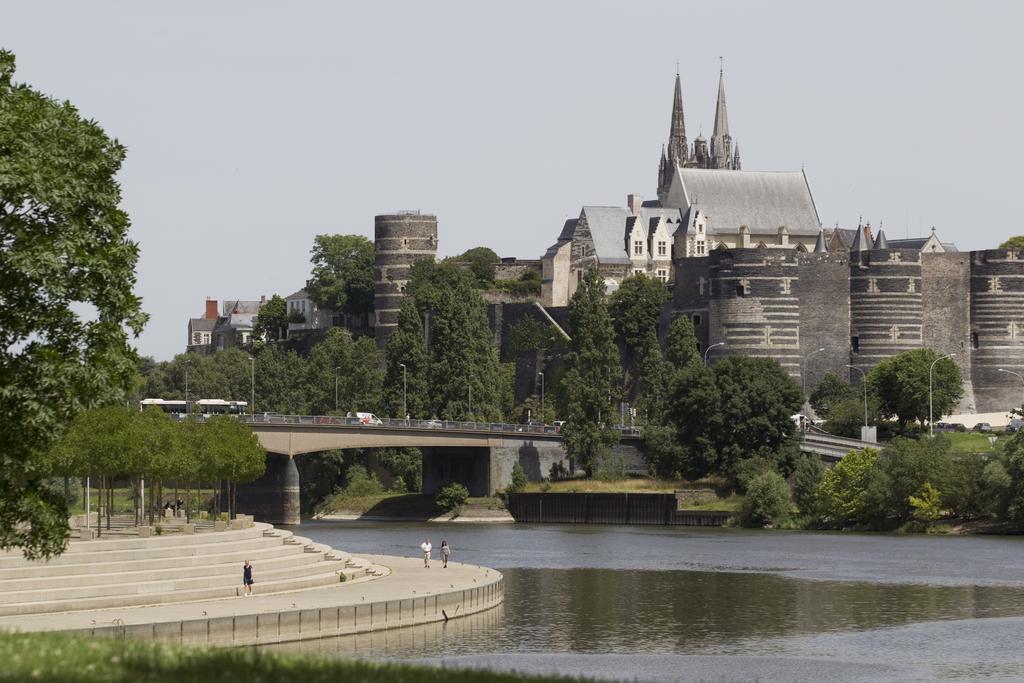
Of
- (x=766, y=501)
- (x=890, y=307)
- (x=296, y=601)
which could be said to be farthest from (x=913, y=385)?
(x=296, y=601)

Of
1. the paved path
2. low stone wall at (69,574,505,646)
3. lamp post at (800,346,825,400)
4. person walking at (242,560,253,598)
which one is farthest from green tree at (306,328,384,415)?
person walking at (242,560,253,598)

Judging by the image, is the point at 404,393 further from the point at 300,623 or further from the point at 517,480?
the point at 300,623

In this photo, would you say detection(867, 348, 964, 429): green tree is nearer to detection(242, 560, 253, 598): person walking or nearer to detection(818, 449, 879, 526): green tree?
detection(818, 449, 879, 526): green tree

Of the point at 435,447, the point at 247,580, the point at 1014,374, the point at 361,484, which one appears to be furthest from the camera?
the point at 1014,374

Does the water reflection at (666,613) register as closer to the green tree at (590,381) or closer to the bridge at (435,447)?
the bridge at (435,447)

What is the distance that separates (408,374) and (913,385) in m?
35.4

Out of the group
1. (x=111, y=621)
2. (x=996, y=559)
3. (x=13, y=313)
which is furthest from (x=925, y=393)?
(x=13, y=313)

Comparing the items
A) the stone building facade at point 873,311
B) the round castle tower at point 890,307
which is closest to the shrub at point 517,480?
the stone building facade at point 873,311

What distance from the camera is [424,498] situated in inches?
5261

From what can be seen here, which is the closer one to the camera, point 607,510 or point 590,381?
point 607,510

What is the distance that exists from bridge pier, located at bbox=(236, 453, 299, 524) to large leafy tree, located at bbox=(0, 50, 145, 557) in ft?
271

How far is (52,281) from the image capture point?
3725 centimetres

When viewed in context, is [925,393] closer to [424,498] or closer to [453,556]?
[424,498]

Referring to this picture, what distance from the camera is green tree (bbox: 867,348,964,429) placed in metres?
134
